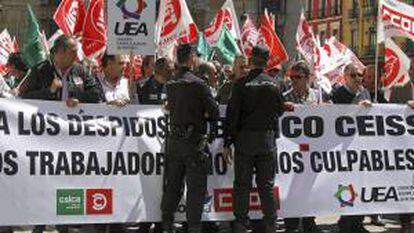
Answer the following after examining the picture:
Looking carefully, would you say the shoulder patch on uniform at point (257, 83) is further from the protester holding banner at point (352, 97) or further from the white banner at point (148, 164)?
the protester holding banner at point (352, 97)

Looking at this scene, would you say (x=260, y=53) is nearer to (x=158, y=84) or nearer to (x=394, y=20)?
(x=158, y=84)

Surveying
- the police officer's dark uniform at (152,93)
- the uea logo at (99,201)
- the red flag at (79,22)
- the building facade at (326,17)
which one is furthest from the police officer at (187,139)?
the building facade at (326,17)

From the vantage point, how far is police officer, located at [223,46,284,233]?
8.20m

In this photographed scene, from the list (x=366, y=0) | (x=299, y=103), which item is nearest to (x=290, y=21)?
(x=366, y=0)

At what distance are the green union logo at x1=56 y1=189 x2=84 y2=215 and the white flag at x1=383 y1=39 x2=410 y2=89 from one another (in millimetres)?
4571

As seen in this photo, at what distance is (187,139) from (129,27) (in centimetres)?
161

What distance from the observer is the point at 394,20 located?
1019 centimetres

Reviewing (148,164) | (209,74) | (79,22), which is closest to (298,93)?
(209,74)

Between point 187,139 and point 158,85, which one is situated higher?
point 158,85

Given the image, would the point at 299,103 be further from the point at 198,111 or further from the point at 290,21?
the point at 290,21

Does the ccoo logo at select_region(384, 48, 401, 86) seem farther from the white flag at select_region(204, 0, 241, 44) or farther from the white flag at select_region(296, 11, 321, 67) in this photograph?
the white flag at select_region(296, 11, 321, 67)

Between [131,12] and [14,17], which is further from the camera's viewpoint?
[14,17]

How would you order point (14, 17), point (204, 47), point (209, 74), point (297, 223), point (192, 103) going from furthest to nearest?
point (14, 17), point (204, 47), point (209, 74), point (297, 223), point (192, 103)

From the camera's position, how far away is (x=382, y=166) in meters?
9.34
